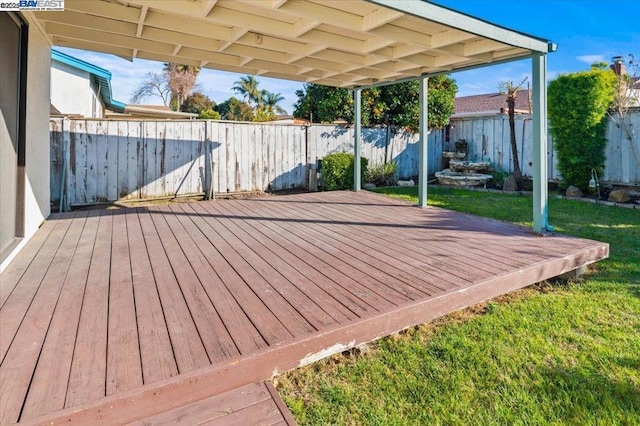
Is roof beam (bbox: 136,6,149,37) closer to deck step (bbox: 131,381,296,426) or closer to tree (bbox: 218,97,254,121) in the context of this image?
deck step (bbox: 131,381,296,426)

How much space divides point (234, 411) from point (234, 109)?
110ft

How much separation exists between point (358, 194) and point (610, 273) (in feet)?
13.6

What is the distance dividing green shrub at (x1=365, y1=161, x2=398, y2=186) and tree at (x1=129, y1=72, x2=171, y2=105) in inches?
1024

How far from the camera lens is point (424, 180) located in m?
5.79

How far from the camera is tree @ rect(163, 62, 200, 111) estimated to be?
29406mm

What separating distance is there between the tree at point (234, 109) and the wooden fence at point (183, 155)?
79.6 feet

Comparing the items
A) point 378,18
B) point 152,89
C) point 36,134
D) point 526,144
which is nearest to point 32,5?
point 36,134

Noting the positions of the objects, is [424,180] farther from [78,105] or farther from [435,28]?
[78,105]

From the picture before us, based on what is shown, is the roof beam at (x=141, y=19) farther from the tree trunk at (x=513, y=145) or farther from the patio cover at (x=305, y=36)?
the tree trunk at (x=513, y=145)

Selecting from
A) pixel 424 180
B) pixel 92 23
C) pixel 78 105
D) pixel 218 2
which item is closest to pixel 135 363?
pixel 218 2

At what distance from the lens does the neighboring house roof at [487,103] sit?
14.2m

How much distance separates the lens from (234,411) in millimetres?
1574

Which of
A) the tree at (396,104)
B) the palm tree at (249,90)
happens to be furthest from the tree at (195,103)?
the tree at (396,104)

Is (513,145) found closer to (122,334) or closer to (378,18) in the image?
(378,18)
